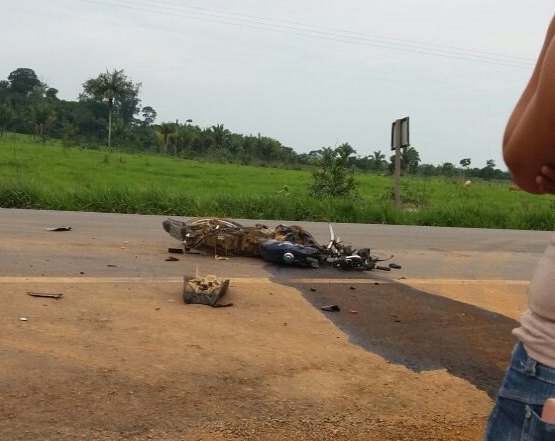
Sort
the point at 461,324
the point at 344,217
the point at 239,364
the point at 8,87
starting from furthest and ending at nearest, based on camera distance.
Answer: the point at 8,87 → the point at 344,217 → the point at 461,324 → the point at 239,364

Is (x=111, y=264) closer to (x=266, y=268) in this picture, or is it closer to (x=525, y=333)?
(x=266, y=268)

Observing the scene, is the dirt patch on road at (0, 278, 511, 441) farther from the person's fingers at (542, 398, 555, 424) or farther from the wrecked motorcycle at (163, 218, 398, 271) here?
the person's fingers at (542, 398, 555, 424)

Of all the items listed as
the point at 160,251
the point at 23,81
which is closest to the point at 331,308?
the point at 160,251

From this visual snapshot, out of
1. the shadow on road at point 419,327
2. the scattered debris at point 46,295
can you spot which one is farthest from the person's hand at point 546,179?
the scattered debris at point 46,295

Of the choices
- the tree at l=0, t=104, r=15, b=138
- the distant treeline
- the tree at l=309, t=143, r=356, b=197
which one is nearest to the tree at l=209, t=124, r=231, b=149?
the distant treeline

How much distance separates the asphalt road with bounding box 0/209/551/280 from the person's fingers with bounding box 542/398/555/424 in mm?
4477

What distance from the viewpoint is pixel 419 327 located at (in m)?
4.60

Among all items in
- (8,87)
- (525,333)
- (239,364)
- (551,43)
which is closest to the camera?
(551,43)

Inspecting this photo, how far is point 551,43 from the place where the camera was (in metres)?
1.30

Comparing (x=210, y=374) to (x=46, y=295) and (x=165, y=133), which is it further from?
(x=165, y=133)

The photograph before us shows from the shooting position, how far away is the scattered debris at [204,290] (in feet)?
15.0

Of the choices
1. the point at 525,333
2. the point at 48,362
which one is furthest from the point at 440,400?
the point at 525,333

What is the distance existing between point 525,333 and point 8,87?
87819mm

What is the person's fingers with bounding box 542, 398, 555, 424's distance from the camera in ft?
4.17
